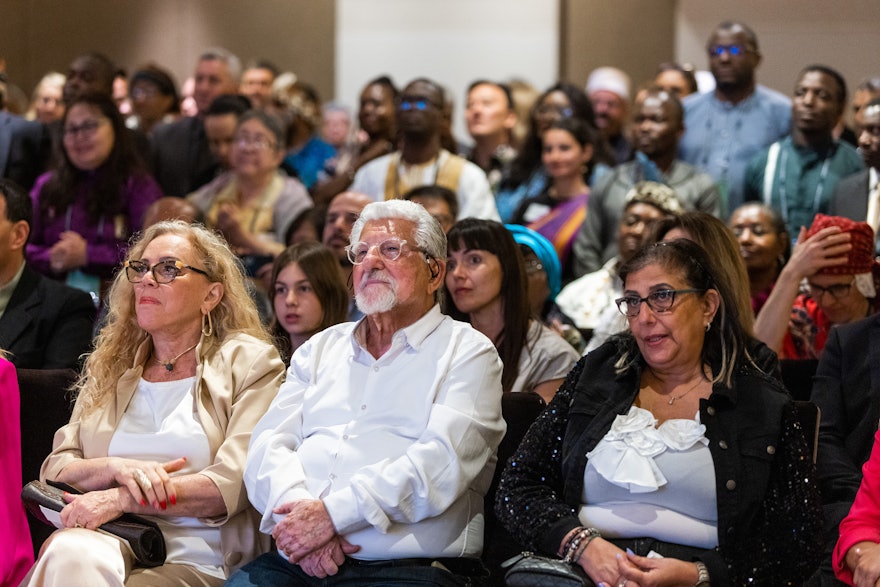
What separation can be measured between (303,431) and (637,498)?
2.95ft

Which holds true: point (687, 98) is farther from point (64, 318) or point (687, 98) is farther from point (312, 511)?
point (312, 511)

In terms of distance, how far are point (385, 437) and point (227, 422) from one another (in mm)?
519

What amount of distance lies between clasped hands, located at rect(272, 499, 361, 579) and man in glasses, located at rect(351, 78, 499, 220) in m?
3.08

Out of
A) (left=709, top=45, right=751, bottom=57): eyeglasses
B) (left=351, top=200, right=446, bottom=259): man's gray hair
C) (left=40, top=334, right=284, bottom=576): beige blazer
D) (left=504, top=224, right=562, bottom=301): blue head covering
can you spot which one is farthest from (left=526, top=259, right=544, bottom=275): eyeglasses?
(left=709, top=45, right=751, bottom=57): eyeglasses

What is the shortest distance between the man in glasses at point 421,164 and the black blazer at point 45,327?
210cm

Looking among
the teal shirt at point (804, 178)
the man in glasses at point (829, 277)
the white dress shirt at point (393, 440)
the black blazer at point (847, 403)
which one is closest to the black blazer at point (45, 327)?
the white dress shirt at point (393, 440)

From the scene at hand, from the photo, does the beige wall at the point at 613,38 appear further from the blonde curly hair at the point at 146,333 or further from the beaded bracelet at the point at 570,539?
the beaded bracelet at the point at 570,539

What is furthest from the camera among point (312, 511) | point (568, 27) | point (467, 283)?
point (568, 27)

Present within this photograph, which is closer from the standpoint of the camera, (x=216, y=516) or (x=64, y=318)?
(x=216, y=516)

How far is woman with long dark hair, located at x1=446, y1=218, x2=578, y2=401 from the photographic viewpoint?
3.96 metres

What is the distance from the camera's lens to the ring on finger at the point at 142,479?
3.18 metres

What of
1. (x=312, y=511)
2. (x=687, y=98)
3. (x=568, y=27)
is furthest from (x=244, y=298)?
(x=568, y=27)

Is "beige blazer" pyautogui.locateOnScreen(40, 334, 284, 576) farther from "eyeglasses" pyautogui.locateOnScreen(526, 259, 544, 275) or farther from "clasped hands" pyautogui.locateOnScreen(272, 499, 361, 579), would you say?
"eyeglasses" pyautogui.locateOnScreen(526, 259, 544, 275)

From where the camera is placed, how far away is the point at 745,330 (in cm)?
327
